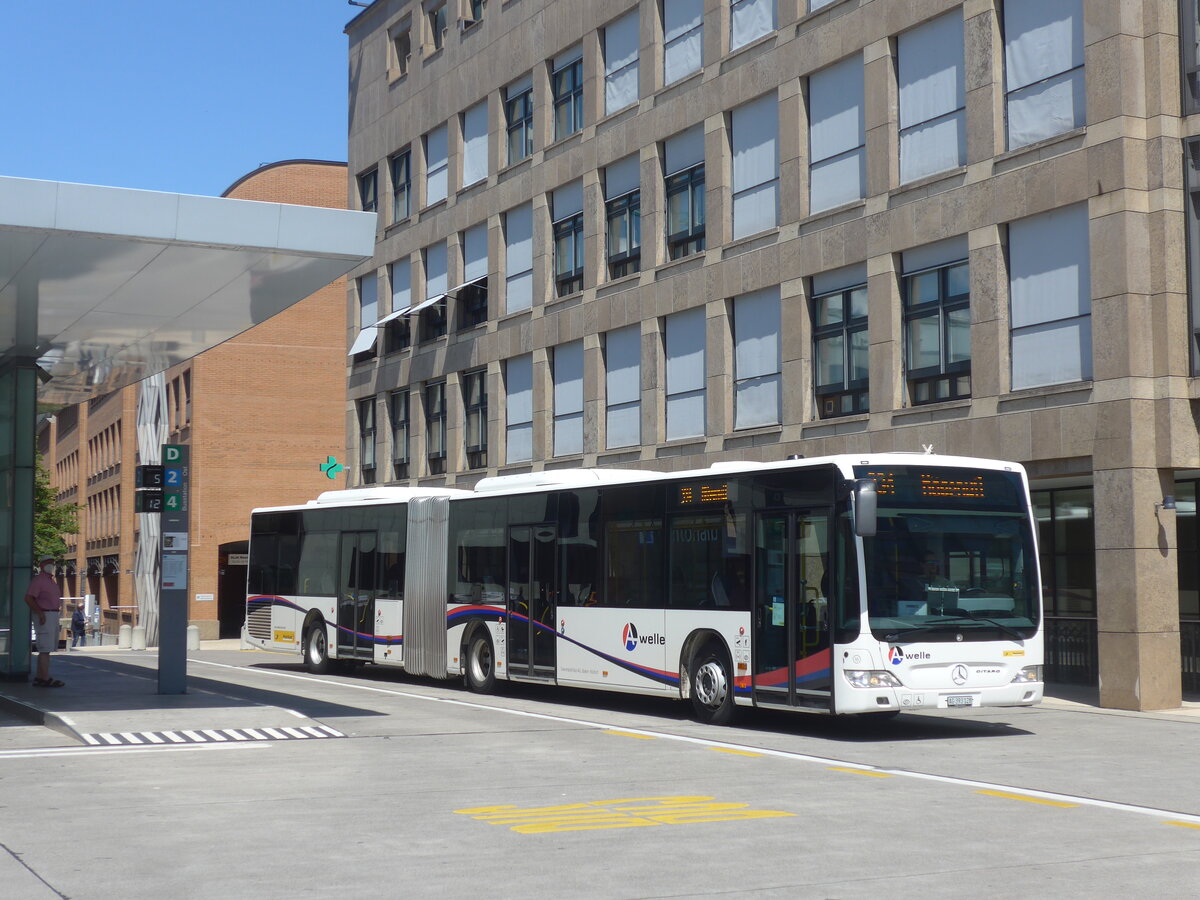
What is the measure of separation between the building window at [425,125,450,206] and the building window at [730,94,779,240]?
42.1ft

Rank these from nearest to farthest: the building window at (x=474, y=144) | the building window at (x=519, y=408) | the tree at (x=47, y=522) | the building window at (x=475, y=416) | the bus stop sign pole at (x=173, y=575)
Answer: the bus stop sign pole at (x=173, y=575)
the building window at (x=519, y=408)
the building window at (x=475, y=416)
the building window at (x=474, y=144)
the tree at (x=47, y=522)

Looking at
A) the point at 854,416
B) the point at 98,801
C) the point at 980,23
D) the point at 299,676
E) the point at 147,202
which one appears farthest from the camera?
the point at 299,676

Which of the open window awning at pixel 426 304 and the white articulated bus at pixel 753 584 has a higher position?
the open window awning at pixel 426 304

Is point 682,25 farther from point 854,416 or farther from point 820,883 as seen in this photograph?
point 820,883

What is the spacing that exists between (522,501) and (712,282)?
939cm

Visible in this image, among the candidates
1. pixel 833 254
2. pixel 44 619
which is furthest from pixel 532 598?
pixel 833 254

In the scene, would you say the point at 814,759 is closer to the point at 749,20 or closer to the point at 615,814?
the point at 615,814

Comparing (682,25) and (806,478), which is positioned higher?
(682,25)

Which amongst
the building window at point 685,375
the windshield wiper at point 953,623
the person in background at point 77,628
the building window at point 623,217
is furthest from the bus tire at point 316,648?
the person in background at point 77,628

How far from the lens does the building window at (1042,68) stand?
22.9 metres

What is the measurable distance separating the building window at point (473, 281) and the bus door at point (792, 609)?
22.7 metres

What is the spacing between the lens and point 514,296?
3791 cm

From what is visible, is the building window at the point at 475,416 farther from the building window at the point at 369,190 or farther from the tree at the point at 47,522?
the tree at the point at 47,522

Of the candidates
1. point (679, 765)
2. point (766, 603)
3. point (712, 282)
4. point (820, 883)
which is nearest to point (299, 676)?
point (712, 282)
